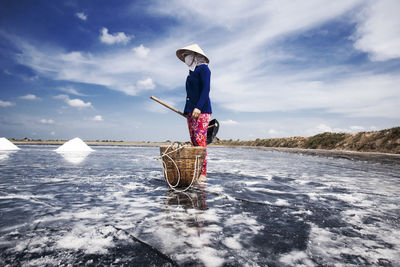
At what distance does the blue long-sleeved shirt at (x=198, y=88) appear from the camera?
3953mm

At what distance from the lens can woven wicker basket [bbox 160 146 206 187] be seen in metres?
3.29

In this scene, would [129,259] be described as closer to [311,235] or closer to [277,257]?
[277,257]

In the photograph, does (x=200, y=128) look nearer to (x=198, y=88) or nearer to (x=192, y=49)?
(x=198, y=88)

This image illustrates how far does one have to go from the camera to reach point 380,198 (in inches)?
118

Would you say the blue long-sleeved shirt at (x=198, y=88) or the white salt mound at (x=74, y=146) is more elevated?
the blue long-sleeved shirt at (x=198, y=88)

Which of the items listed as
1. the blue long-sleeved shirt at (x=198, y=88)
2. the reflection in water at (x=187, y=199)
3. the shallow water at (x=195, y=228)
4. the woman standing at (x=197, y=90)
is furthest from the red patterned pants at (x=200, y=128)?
the shallow water at (x=195, y=228)

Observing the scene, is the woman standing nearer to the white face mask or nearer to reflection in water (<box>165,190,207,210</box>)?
the white face mask

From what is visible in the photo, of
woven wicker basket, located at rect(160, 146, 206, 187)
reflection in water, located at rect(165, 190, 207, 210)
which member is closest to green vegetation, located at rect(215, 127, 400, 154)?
woven wicker basket, located at rect(160, 146, 206, 187)

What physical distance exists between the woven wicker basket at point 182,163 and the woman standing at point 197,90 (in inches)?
25.2

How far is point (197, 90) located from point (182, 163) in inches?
56.0

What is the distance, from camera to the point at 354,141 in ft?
56.2

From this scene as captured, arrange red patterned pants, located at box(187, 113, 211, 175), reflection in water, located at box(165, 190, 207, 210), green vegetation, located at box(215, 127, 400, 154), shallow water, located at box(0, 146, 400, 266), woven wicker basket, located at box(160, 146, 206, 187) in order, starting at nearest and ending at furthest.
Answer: shallow water, located at box(0, 146, 400, 266)
reflection in water, located at box(165, 190, 207, 210)
woven wicker basket, located at box(160, 146, 206, 187)
red patterned pants, located at box(187, 113, 211, 175)
green vegetation, located at box(215, 127, 400, 154)

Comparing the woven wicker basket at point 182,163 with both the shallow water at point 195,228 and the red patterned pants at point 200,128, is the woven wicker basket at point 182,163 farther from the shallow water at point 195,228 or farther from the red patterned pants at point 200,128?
the red patterned pants at point 200,128

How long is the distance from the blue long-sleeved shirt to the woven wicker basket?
3.10 feet
